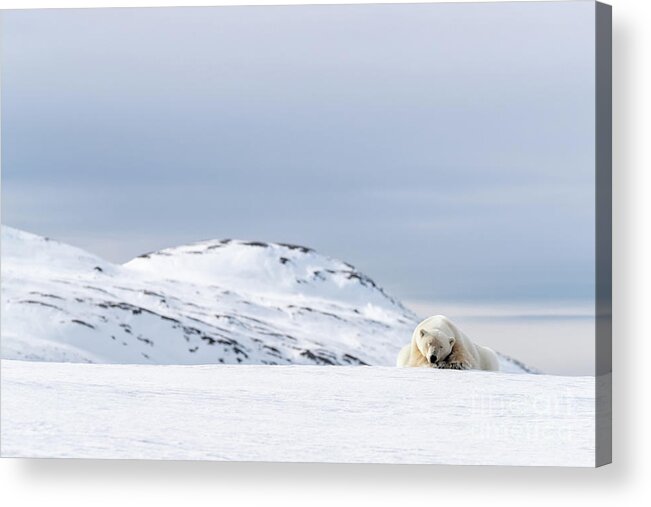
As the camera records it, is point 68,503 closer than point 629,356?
No

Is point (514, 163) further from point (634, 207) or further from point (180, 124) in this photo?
point (180, 124)

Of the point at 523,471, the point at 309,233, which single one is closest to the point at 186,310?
the point at 309,233

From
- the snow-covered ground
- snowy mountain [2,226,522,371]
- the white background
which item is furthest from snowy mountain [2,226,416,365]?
the white background

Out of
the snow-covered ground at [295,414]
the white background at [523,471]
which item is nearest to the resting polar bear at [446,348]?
the snow-covered ground at [295,414]

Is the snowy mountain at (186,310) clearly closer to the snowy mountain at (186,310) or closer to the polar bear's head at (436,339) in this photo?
the snowy mountain at (186,310)

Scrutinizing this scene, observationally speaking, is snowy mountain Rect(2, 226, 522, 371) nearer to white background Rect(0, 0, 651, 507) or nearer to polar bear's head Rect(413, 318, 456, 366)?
polar bear's head Rect(413, 318, 456, 366)

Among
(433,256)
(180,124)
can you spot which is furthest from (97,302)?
(433,256)

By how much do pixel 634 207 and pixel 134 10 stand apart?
307 cm

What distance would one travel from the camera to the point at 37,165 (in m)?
9.58

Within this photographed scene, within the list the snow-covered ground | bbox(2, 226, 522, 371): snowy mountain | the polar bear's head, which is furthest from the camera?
bbox(2, 226, 522, 371): snowy mountain

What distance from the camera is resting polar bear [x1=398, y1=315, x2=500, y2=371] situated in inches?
364

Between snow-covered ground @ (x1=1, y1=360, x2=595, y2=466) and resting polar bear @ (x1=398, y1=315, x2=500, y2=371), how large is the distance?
0.11 m

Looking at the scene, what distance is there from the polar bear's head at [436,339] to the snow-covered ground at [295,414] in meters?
0.17

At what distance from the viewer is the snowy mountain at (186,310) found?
949 centimetres
